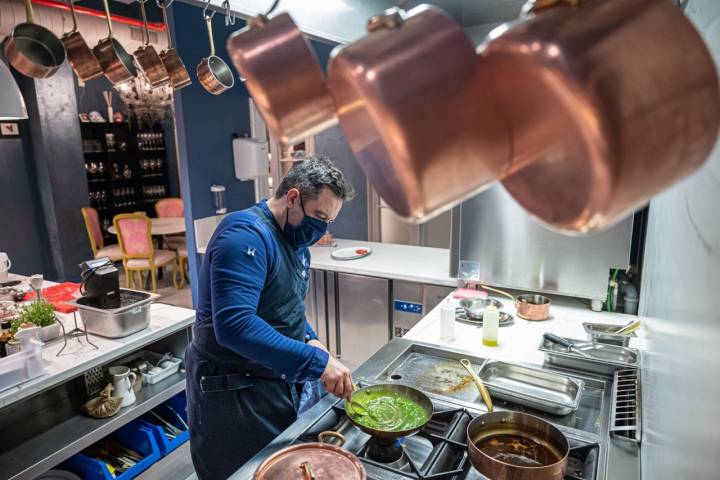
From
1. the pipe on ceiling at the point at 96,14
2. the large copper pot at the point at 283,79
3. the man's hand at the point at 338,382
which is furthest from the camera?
the pipe on ceiling at the point at 96,14

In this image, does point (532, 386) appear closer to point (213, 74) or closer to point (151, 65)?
point (213, 74)

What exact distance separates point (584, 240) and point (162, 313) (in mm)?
2479

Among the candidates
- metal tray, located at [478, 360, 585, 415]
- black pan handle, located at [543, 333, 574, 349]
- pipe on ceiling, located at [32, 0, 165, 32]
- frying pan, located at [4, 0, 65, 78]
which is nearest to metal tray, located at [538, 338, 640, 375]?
black pan handle, located at [543, 333, 574, 349]

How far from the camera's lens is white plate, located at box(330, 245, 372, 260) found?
377 centimetres

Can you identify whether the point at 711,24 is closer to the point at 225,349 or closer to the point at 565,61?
the point at 565,61

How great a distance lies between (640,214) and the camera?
100 inches

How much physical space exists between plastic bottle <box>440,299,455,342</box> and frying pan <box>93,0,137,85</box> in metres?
1.94

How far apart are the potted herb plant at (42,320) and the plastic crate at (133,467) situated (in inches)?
25.3

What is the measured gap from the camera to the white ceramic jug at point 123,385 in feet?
8.12

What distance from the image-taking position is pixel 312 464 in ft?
3.87

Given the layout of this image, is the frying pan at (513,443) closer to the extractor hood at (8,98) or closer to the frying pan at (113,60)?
the frying pan at (113,60)

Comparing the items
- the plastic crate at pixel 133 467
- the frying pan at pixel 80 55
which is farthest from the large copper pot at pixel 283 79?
the plastic crate at pixel 133 467

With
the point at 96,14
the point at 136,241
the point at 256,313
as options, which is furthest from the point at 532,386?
the point at 96,14

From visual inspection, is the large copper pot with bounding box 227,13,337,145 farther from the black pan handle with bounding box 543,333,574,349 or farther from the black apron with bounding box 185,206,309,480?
the black pan handle with bounding box 543,333,574,349
